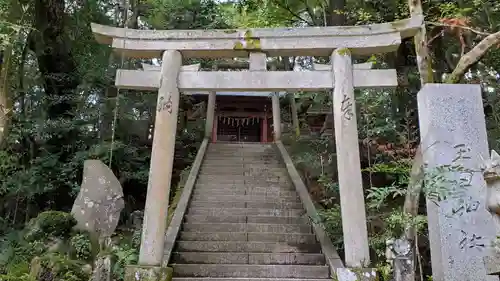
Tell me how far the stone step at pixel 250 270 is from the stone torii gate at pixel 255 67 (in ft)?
3.54

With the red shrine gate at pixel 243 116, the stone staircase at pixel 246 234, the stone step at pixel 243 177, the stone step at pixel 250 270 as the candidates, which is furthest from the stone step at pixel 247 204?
the red shrine gate at pixel 243 116

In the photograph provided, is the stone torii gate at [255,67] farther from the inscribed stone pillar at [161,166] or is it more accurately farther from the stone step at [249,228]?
the stone step at [249,228]

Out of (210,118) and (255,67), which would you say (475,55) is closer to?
(255,67)

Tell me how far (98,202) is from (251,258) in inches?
123

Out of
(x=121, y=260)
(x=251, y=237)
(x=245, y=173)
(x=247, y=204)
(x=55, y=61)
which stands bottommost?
(x=121, y=260)

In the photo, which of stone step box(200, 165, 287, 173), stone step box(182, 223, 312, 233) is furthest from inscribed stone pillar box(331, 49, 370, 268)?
stone step box(200, 165, 287, 173)

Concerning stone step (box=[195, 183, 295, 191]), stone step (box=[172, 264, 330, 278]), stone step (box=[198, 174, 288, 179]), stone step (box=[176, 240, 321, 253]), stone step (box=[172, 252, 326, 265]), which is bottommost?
stone step (box=[172, 264, 330, 278])

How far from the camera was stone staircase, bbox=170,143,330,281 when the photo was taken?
6000mm

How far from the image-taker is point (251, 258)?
6320 mm

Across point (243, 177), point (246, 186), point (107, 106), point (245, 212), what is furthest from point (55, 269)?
point (107, 106)

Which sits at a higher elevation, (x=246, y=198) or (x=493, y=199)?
(x=246, y=198)

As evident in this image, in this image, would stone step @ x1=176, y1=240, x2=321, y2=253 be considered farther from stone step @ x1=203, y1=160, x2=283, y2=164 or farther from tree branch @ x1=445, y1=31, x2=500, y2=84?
stone step @ x1=203, y1=160, x2=283, y2=164

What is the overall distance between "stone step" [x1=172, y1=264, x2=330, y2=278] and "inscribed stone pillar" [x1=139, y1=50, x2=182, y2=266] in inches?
23.7

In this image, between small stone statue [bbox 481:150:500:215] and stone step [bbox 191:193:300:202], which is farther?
stone step [bbox 191:193:300:202]
